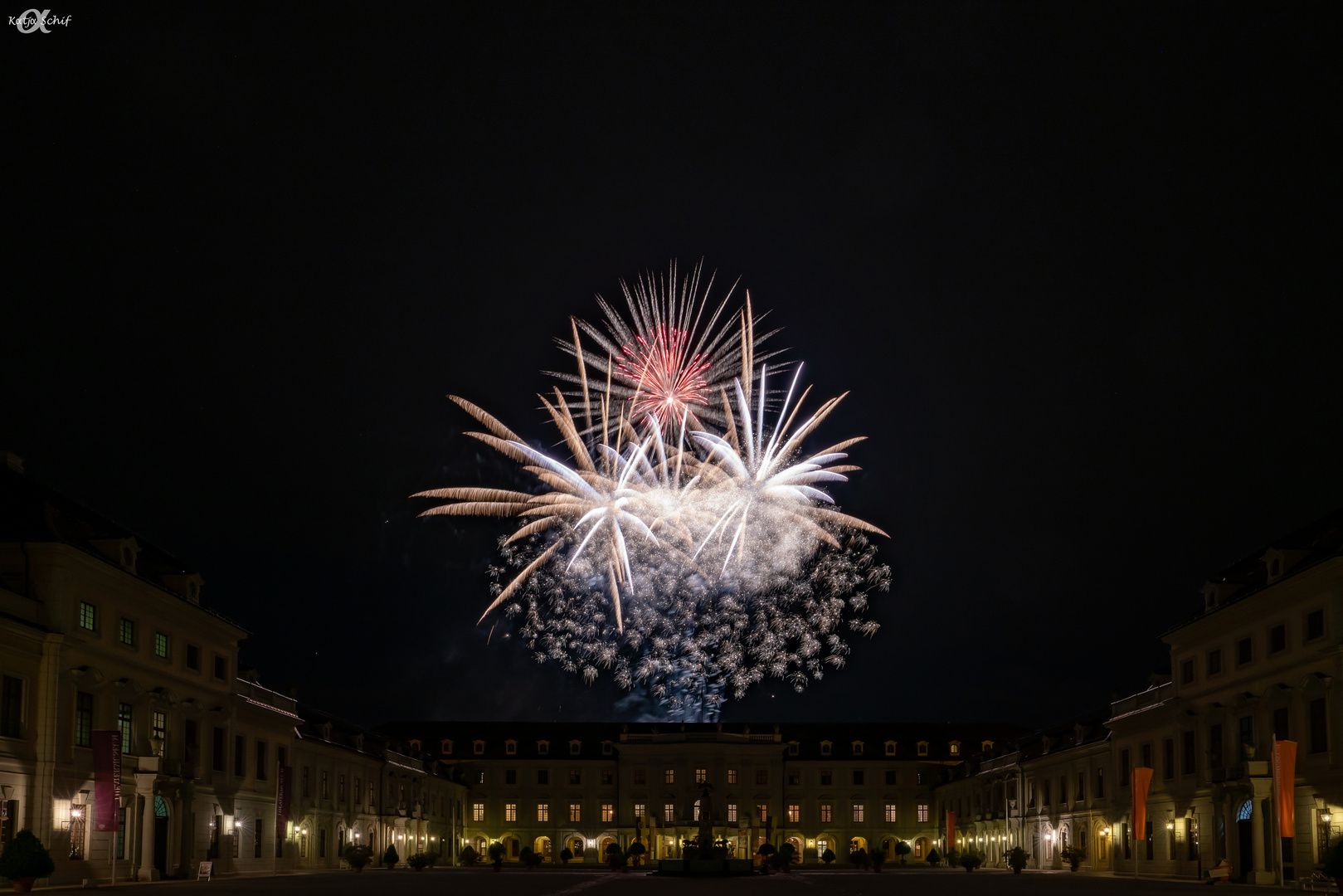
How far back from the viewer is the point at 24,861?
27781mm

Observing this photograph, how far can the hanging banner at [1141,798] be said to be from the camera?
45344 millimetres

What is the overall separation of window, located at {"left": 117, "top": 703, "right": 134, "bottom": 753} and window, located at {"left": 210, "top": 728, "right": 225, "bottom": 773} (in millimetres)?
6837

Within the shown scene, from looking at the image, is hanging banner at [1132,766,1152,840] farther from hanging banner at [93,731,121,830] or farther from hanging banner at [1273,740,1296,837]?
hanging banner at [93,731,121,830]

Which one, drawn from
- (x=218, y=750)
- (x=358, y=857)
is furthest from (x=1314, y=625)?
(x=358, y=857)

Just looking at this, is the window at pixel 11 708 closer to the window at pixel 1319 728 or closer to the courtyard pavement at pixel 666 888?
the courtyard pavement at pixel 666 888

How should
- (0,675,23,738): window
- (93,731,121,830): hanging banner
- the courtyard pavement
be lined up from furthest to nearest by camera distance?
(93,731,121,830): hanging banner < the courtyard pavement < (0,675,23,738): window

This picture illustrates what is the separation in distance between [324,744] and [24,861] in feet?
99.9

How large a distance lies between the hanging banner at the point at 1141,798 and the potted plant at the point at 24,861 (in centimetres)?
3326

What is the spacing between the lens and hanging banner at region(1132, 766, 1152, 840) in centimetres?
4534

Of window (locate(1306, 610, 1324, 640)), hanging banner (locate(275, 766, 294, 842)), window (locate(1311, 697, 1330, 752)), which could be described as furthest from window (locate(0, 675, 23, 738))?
window (locate(1306, 610, 1324, 640))

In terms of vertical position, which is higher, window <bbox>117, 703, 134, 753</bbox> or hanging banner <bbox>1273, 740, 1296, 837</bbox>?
window <bbox>117, 703, 134, 753</bbox>

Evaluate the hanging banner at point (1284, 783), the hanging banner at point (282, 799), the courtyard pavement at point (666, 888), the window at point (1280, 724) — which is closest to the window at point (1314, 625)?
the window at point (1280, 724)

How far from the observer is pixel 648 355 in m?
35.5

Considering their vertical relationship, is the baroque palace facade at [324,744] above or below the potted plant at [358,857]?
above
